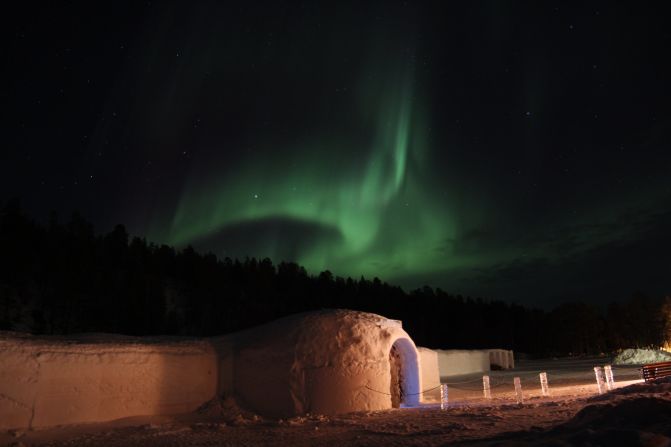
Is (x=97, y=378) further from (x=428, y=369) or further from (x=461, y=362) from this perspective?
(x=461, y=362)

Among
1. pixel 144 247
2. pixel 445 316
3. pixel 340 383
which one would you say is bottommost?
pixel 340 383

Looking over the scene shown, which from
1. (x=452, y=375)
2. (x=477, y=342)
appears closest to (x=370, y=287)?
(x=477, y=342)

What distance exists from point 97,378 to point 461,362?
89.6ft

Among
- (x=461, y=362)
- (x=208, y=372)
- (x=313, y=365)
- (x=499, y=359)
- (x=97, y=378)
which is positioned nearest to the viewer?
(x=97, y=378)

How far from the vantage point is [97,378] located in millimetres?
13961

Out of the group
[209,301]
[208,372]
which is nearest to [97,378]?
[208,372]

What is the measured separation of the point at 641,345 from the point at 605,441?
282ft

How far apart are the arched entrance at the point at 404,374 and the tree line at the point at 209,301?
32.0 meters

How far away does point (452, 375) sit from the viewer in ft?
112

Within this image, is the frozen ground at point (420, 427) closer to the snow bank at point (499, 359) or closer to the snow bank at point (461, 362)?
the snow bank at point (461, 362)

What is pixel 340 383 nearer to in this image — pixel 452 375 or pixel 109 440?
pixel 109 440

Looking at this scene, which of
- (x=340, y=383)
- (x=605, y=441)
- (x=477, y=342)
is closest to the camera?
(x=605, y=441)

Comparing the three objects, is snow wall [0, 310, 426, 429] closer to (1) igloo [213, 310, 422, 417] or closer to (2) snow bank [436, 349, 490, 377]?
(1) igloo [213, 310, 422, 417]

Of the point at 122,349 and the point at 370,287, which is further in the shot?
the point at 370,287
